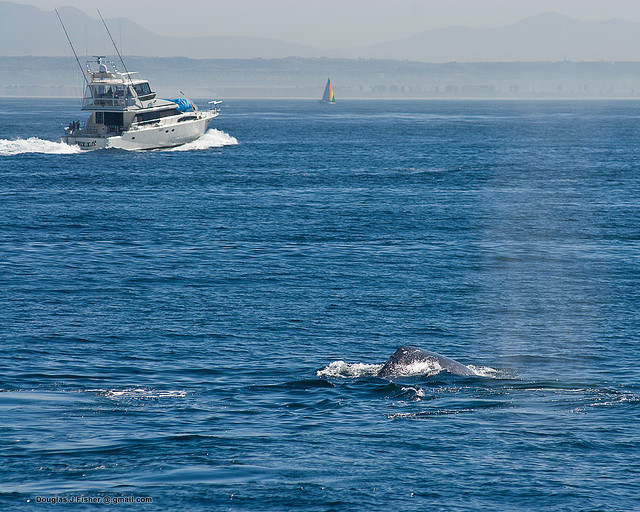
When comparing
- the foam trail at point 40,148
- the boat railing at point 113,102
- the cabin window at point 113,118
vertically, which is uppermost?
the boat railing at point 113,102

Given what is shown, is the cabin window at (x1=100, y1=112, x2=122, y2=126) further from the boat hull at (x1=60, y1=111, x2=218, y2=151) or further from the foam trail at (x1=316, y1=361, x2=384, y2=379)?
the foam trail at (x1=316, y1=361, x2=384, y2=379)

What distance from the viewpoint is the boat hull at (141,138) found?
4469 inches

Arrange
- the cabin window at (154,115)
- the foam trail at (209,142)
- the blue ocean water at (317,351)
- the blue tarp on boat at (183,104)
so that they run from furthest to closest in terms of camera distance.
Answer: the foam trail at (209,142) < the blue tarp on boat at (183,104) < the cabin window at (154,115) < the blue ocean water at (317,351)

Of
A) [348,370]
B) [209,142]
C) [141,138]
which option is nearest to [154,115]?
[141,138]

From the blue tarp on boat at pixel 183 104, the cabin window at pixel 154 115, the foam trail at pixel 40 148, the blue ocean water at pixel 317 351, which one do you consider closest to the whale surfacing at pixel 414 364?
the blue ocean water at pixel 317 351

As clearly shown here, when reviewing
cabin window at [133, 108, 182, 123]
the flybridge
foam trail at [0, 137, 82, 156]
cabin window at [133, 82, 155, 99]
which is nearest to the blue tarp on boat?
cabin window at [133, 108, 182, 123]

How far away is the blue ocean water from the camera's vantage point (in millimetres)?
18531

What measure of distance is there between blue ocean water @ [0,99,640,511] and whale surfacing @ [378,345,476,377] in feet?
1.54

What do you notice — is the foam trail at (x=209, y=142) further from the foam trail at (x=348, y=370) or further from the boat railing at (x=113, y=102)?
the foam trail at (x=348, y=370)

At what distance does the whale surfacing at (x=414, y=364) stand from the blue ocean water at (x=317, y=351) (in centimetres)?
47

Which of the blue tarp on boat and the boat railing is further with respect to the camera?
the blue tarp on boat

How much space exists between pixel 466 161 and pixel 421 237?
54.2 metres

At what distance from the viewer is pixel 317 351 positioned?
94.5ft

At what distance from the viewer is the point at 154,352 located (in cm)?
2852
